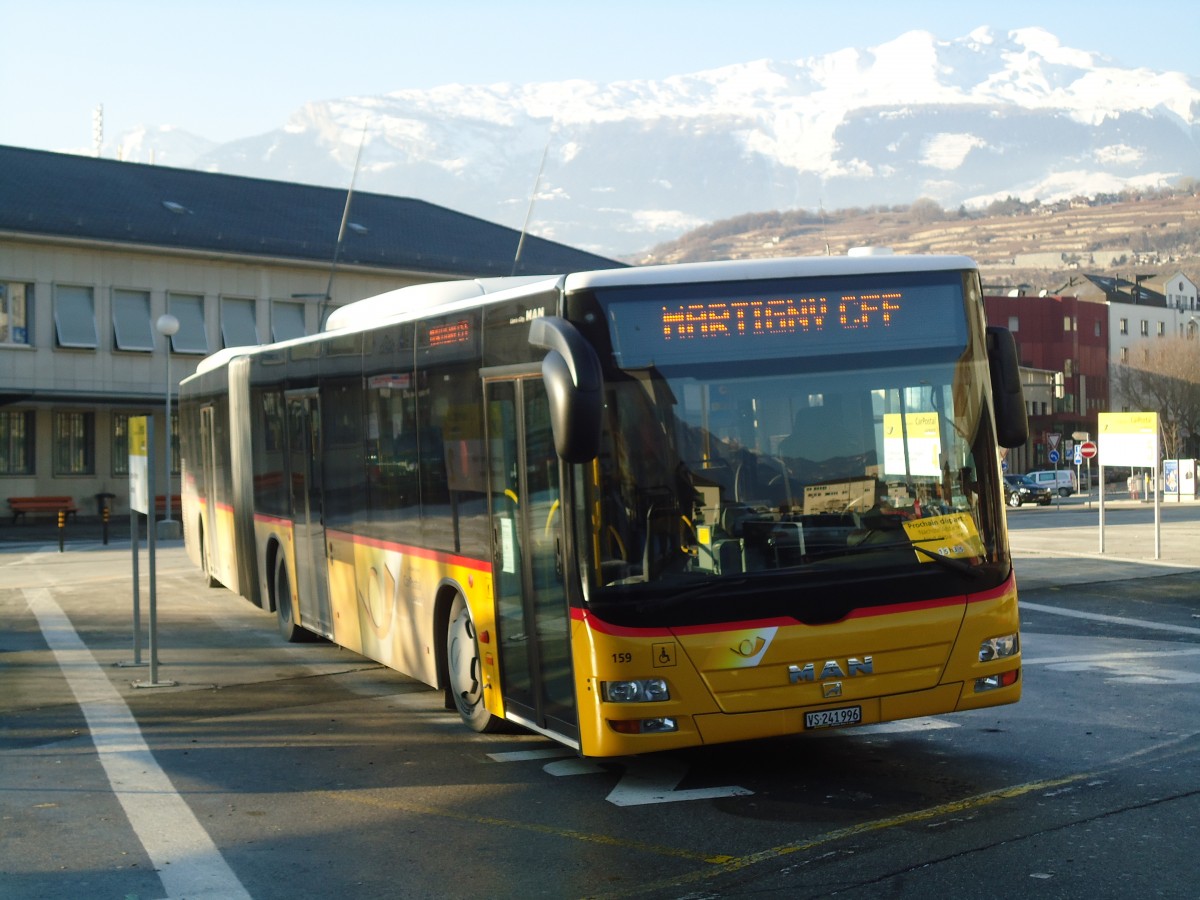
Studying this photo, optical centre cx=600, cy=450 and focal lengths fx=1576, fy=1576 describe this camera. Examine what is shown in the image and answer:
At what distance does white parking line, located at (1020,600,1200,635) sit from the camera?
16578 mm

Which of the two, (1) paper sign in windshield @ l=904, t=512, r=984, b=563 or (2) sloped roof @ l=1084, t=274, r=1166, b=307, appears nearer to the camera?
(1) paper sign in windshield @ l=904, t=512, r=984, b=563

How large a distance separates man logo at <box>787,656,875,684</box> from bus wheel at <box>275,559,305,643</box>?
8.62 m

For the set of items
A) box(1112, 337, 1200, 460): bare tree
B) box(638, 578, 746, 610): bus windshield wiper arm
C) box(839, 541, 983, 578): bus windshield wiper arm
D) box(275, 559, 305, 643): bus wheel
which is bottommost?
box(275, 559, 305, 643): bus wheel

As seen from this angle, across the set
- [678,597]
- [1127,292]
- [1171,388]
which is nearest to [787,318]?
[678,597]

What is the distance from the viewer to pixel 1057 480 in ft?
250

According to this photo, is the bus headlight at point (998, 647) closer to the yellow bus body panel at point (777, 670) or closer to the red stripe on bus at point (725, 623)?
the yellow bus body panel at point (777, 670)

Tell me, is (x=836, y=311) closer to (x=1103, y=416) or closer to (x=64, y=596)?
(x=64, y=596)

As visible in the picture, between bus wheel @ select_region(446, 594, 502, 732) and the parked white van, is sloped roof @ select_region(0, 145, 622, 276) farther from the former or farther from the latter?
bus wheel @ select_region(446, 594, 502, 732)

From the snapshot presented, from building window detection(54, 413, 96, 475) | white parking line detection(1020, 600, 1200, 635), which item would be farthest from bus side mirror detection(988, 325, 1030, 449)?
building window detection(54, 413, 96, 475)

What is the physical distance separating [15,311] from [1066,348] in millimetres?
93598

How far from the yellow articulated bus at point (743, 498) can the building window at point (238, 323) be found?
153ft

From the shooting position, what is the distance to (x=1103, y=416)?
97.5 feet

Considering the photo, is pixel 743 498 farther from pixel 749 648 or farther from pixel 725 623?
pixel 749 648

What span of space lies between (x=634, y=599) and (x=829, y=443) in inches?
51.8
